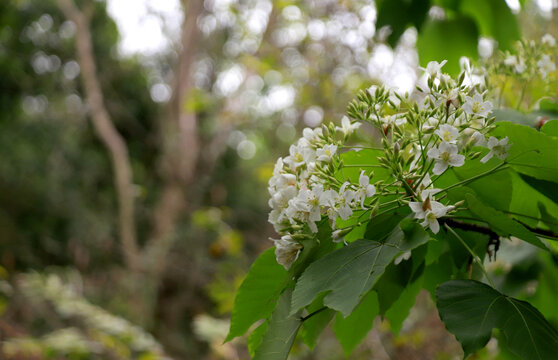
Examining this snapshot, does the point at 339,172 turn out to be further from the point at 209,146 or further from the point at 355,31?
the point at 209,146

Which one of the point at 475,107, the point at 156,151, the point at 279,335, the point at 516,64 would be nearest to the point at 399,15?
the point at 516,64

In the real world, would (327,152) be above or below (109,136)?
below

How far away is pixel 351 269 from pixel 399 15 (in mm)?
862

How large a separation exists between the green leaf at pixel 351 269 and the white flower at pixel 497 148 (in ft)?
0.54

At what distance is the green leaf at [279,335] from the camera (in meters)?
0.65

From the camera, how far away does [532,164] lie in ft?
2.23

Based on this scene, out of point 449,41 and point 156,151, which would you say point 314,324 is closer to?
point 449,41

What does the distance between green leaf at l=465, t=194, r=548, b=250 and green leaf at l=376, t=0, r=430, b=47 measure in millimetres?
743

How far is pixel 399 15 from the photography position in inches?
49.7

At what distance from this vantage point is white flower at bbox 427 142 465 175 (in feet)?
2.12

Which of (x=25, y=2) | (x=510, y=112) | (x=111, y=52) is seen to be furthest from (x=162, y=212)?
(x=510, y=112)

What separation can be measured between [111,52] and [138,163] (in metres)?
1.76

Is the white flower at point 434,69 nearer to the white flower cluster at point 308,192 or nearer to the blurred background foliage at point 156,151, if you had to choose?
the white flower cluster at point 308,192

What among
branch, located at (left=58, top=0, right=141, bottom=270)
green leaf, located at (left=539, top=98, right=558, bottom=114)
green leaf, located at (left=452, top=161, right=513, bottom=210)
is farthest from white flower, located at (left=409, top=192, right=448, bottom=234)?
branch, located at (left=58, top=0, right=141, bottom=270)
